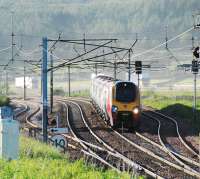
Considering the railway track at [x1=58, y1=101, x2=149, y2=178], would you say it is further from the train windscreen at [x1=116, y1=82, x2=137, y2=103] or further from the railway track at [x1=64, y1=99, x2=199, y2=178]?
the train windscreen at [x1=116, y1=82, x2=137, y2=103]

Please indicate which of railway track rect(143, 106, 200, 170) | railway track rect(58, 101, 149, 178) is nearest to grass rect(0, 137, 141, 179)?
railway track rect(58, 101, 149, 178)

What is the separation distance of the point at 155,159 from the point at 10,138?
24.4 feet

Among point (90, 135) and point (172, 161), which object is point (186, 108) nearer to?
point (90, 135)

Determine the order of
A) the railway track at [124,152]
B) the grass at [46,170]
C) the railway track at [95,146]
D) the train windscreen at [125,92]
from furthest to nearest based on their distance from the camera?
the train windscreen at [125,92]
the railway track at [95,146]
the railway track at [124,152]
the grass at [46,170]

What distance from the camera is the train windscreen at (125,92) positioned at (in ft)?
105

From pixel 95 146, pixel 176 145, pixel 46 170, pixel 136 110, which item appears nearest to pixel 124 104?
pixel 136 110

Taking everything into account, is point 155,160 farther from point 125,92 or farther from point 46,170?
point 125,92

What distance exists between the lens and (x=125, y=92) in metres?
32.0

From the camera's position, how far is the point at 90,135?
29906 millimetres

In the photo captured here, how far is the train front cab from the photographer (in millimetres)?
31766

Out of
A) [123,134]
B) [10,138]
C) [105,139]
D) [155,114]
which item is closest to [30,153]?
[10,138]

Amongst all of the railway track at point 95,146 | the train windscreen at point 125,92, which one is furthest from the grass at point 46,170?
the train windscreen at point 125,92

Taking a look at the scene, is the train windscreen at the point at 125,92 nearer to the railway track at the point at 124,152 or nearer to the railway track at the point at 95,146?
the railway track at the point at 124,152

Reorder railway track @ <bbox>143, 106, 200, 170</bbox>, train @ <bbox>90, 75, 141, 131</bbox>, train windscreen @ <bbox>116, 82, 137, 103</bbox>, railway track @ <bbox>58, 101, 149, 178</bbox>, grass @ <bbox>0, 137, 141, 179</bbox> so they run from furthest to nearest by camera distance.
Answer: train windscreen @ <bbox>116, 82, 137, 103</bbox> → train @ <bbox>90, 75, 141, 131</bbox> → railway track @ <bbox>143, 106, 200, 170</bbox> → railway track @ <bbox>58, 101, 149, 178</bbox> → grass @ <bbox>0, 137, 141, 179</bbox>
